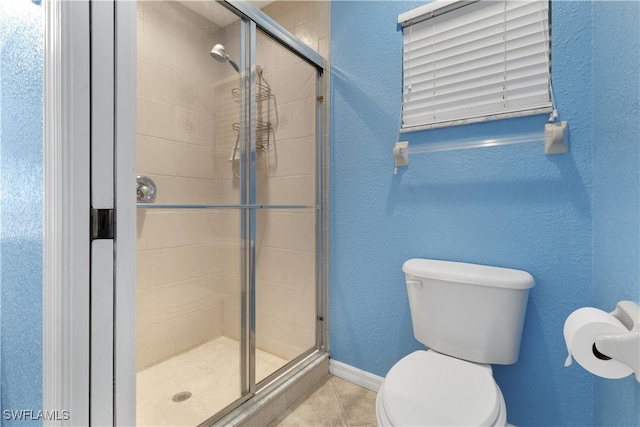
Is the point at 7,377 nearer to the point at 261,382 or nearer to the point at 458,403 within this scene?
the point at 261,382

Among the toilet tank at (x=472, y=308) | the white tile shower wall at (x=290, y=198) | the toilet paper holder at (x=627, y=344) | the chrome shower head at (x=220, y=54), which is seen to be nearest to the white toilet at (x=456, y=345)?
the toilet tank at (x=472, y=308)

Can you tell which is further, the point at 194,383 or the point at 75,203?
the point at 194,383

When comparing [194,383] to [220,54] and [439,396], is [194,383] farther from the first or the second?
[220,54]

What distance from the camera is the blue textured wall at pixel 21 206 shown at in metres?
0.69

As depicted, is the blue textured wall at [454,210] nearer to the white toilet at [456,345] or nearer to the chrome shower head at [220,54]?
the white toilet at [456,345]

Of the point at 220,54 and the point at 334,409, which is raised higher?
the point at 220,54

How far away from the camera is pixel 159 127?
125cm

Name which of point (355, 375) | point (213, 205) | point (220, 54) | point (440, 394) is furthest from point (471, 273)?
point (220, 54)

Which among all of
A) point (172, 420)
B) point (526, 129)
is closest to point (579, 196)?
point (526, 129)

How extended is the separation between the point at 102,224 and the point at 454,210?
129 cm

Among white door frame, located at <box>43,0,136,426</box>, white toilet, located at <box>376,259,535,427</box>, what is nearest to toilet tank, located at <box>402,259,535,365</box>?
white toilet, located at <box>376,259,535,427</box>

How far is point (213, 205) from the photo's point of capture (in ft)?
4.36

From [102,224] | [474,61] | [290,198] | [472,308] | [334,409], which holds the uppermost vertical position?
[474,61]

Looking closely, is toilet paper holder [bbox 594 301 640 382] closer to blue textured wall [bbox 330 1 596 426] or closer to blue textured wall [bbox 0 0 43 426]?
blue textured wall [bbox 330 1 596 426]
